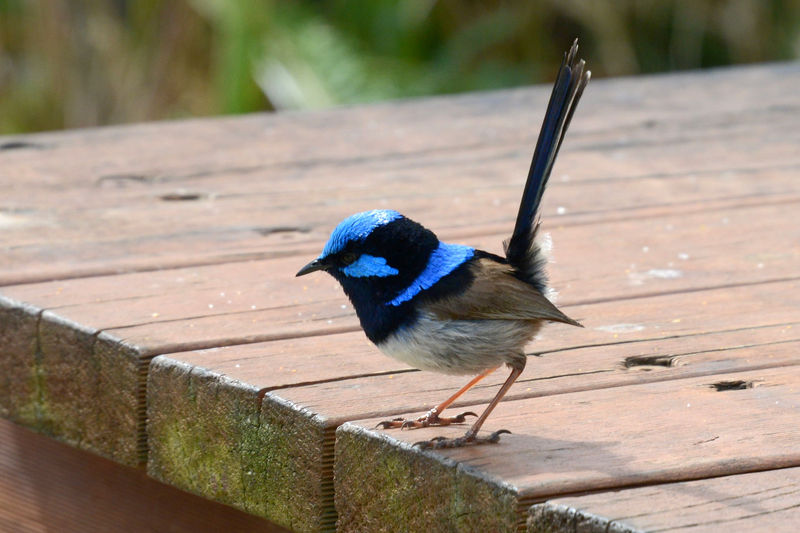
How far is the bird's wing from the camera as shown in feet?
7.95

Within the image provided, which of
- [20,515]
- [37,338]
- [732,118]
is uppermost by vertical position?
[732,118]

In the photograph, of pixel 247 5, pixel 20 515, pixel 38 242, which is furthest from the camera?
pixel 247 5

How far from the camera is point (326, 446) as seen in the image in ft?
7.68

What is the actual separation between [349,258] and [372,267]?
0.17 feet

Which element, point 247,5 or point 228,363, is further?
point 247,5

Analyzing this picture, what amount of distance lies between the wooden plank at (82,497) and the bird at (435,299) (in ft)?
2.00

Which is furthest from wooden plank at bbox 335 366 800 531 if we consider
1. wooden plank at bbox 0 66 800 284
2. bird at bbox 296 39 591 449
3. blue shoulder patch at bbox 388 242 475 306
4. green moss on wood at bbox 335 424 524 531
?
wooden plank at bbox 0 66 800 284

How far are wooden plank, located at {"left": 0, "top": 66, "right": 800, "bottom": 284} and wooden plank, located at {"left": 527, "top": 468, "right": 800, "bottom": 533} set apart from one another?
1785mm

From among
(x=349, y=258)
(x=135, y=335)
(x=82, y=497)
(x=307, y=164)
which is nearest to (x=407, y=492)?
(x=349, y=258)

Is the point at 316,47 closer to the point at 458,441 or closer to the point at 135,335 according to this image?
the point at 135,335

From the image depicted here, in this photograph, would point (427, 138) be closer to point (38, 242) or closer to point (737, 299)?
point (38, 242)

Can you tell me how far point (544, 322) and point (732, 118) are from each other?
3040 millimetres

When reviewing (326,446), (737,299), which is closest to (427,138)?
(737,299)

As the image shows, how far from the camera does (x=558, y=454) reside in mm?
2182
